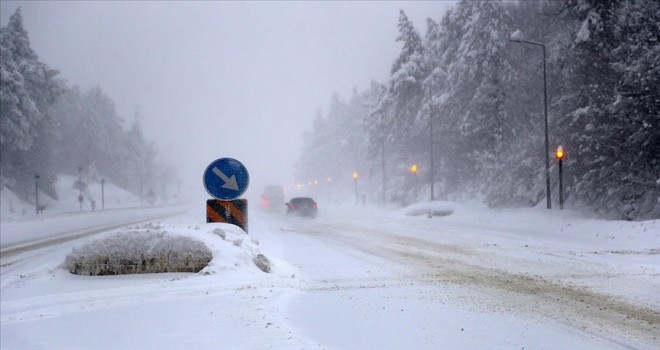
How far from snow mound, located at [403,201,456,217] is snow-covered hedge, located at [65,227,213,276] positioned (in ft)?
70.9

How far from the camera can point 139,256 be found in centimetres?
708

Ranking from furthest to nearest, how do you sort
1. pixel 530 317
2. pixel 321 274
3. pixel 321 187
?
1. pixel 321 187
2. pixel 321 274
3. pixel 530 317

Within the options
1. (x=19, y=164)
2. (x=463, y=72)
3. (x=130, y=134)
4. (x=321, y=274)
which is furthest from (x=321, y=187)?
(x=321, y=274)

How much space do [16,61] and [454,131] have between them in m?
40.2

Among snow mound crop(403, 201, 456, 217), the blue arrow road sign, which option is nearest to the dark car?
snow mound crop(403, 201, 456, 217)

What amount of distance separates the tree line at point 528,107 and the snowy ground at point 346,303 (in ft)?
27.1

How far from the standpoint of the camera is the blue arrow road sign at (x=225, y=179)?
809cm

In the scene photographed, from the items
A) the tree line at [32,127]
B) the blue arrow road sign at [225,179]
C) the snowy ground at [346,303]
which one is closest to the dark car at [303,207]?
the snowy ground at [346,303]

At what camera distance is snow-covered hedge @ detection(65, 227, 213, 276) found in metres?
7.02

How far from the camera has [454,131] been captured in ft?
115

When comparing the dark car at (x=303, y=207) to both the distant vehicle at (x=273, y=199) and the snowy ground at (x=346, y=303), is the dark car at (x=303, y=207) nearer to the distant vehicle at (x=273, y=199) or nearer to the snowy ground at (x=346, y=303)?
the distant vehicle at (x=273, y=199)

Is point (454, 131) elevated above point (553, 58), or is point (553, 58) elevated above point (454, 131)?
point (553, 58)

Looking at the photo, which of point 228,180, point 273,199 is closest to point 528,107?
point 228,180

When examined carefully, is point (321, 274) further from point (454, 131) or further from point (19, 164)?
point (19, 164)
